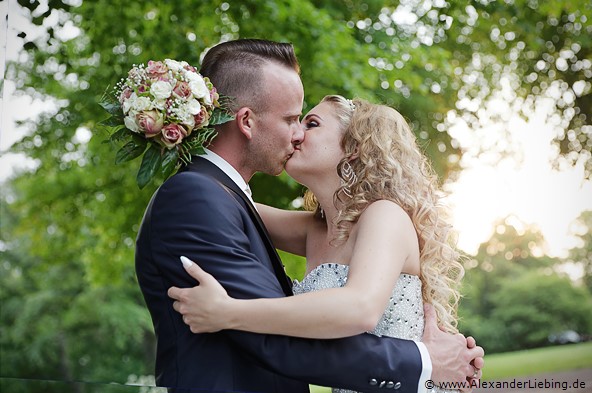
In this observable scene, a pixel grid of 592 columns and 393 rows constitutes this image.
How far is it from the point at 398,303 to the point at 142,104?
3.97ft

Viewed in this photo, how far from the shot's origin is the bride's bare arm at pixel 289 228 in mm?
3590

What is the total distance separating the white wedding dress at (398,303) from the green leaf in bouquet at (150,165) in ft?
2.60

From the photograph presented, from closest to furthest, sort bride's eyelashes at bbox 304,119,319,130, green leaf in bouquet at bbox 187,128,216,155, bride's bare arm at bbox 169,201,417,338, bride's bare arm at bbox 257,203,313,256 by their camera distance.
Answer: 1. bride's bare arm at bbox 169,201,417,338
2. green leaf in bouquet at bbox 187,128,216,155
3. bride's eyelashes at bbox 304,119,319,130
4. bride's bare arm at bbox 257,203,313,256

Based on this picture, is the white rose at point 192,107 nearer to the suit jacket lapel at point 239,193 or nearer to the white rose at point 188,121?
the white rose at point 188,121

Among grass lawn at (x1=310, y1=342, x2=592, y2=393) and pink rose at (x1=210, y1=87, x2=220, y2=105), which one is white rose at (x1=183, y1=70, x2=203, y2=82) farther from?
grass lawn at (x1=310, y1=342, x2=592, y2=393)

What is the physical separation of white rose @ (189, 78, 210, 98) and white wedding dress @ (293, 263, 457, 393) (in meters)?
0.85

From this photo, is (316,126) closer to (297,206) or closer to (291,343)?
(291,343)

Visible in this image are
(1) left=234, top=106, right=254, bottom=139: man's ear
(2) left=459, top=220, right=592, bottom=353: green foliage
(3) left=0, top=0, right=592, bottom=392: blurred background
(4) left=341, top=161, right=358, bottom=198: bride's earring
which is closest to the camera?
(1) left=234, top=106, right=254, bottom=139: man's ear

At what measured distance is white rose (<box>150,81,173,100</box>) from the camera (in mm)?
2734

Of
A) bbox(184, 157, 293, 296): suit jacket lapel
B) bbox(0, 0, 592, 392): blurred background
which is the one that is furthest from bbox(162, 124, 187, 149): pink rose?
bbox(0, 0, 592, 392): blurred background

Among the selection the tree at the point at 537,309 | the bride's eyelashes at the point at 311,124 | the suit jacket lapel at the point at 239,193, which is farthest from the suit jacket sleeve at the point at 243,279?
the tree at the point at 537,309

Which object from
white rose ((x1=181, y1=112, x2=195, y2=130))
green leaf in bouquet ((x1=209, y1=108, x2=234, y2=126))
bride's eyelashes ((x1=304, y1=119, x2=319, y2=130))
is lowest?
bride's eyelashes ((x1=304, y1=119, x2=319, y2=130))

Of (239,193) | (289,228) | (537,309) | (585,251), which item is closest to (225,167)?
(239,193)

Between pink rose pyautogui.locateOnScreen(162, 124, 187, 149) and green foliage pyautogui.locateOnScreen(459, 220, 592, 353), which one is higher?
pink rose pyautogui.locateOnScreen(162, 124, 187, 149)
